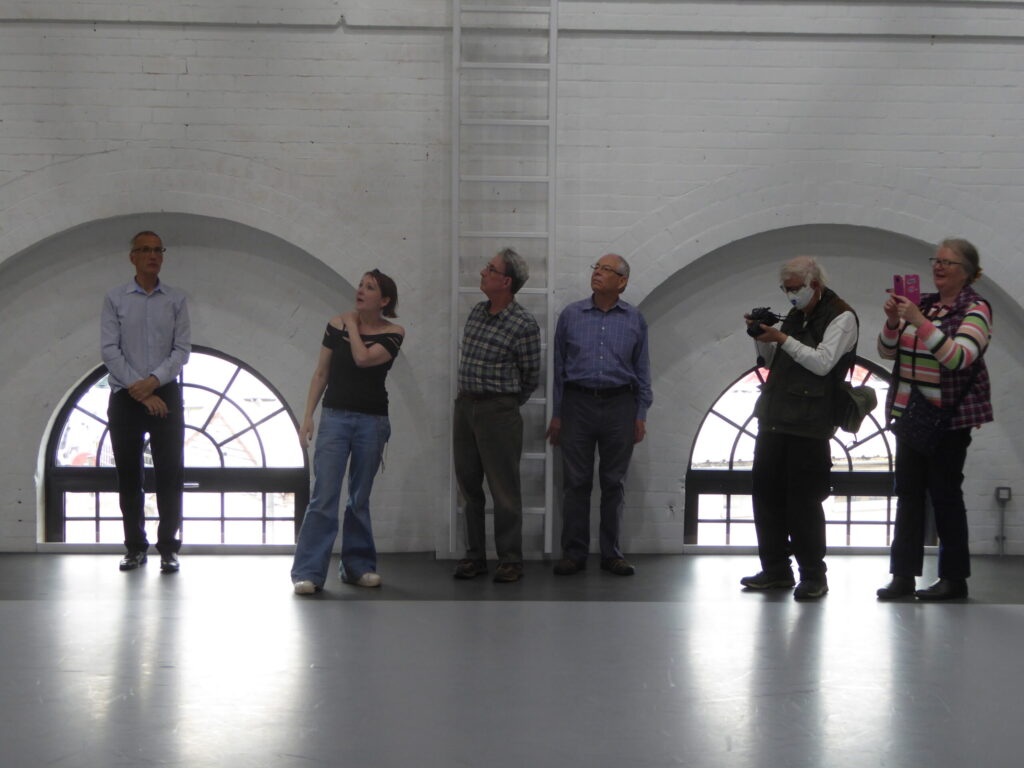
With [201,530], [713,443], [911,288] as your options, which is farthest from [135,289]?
[911,288]

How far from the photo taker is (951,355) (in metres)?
4.71

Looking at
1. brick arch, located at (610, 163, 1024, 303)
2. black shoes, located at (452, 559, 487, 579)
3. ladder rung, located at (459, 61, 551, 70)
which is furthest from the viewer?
brick arch, located at (610, 163, 1024, 303)

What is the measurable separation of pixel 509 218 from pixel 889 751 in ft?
12.0

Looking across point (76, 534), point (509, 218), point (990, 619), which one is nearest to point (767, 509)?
point (990, 619)

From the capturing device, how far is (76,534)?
6383 millimetres

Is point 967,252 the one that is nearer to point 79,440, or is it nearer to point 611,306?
point 611,306

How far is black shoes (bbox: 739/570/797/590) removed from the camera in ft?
17.5

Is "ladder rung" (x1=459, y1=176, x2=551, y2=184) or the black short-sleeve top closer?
the black short-sleeve top

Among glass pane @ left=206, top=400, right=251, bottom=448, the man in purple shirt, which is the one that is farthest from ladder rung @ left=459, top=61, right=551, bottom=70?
glass pane @ left=206, top=400, right=251, bottom=448

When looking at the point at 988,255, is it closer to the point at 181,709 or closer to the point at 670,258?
the point at 670,258

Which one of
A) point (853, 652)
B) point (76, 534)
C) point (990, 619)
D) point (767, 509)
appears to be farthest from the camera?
point (76, 534)

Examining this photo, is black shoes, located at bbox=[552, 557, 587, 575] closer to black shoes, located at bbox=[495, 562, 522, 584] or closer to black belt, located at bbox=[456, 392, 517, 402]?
black shoes, located at bbox=[495, 562, 522, 584]

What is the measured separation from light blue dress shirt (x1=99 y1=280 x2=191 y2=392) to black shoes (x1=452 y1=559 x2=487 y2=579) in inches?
67.8

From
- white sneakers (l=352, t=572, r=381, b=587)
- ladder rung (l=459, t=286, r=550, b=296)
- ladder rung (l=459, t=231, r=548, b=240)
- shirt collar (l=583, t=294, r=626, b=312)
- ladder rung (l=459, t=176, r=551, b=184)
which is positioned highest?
ladder rung (l=459, t=176, r=551, b=184)
